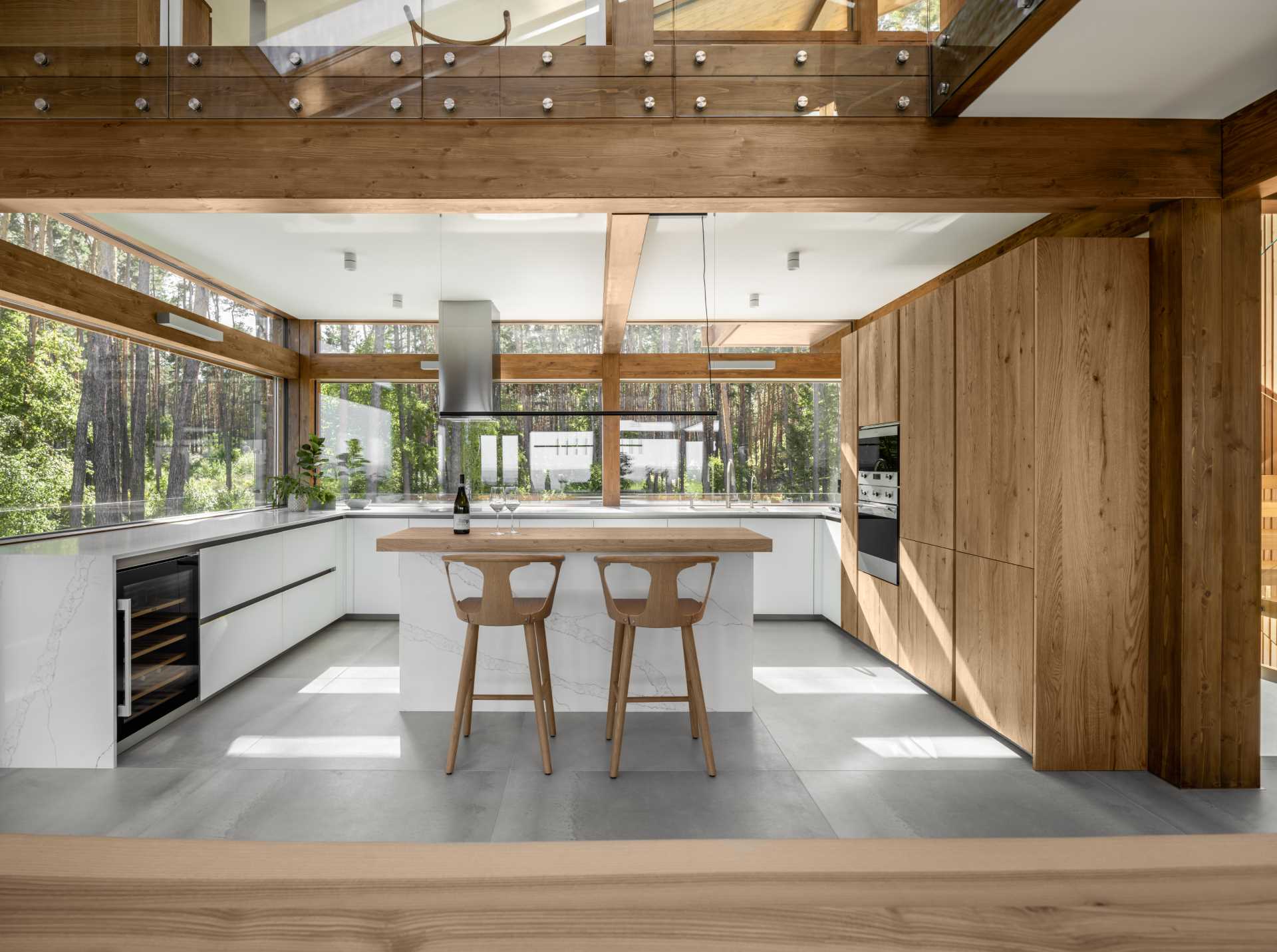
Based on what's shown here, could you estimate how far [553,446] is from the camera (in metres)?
6.14

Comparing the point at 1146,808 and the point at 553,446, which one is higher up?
the point at 553,446

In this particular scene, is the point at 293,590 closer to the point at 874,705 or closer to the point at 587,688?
the point at 587,688

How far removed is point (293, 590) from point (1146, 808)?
4.74 m

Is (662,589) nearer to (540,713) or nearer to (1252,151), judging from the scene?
(540,713)

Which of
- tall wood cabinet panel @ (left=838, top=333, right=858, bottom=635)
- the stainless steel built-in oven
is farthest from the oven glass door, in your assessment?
tall wood cabinet panel @ (left=838, top=333, right=858, bottom=635)

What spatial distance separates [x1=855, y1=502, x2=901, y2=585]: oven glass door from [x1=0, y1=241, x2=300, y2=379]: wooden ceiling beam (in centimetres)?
460

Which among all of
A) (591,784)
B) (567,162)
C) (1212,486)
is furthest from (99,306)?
(1212,486)

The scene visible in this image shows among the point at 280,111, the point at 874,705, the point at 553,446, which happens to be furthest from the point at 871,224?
the point at 553,446

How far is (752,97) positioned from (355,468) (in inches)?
190

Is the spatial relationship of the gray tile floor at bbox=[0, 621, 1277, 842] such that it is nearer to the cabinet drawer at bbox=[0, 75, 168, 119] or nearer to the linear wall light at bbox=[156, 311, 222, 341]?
the linear wall light at bbox=[156, 311, 222, 341]

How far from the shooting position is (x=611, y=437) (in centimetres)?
612

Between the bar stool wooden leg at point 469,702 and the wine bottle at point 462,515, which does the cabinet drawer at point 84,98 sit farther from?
the bar stool wooden leg at point 469,702

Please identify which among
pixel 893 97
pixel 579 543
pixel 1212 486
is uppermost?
pixel 893 97

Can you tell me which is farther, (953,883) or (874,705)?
(874,705)
